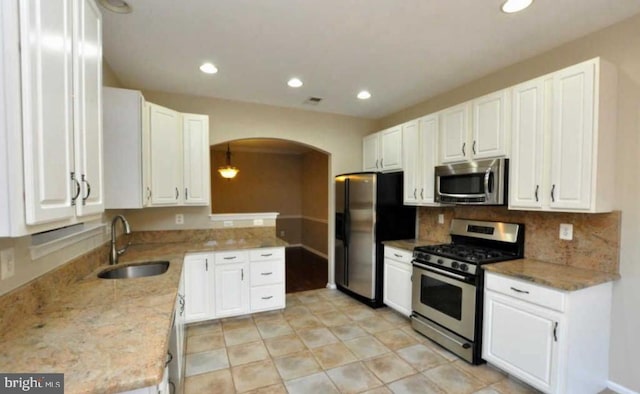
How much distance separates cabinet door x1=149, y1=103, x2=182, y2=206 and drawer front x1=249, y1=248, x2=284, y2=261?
3.35 feet

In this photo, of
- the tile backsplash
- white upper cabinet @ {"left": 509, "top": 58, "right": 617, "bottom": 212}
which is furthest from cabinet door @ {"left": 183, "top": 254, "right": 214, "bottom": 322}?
white upper cabinet @ {"left": 509, "top": 58, "right": 617, "bottom": 212}

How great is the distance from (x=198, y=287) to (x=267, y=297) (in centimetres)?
80

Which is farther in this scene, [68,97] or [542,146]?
[542,146]

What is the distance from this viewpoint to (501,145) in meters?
2.60

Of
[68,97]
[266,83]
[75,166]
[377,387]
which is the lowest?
[377,387]

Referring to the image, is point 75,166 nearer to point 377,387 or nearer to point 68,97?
point 68,97

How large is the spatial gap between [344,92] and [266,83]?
95cm

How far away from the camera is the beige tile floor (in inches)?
88.1

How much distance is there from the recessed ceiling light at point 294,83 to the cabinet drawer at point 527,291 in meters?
2.64

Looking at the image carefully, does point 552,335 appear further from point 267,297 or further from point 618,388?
Result: point 267,297

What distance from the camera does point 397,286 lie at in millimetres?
3473

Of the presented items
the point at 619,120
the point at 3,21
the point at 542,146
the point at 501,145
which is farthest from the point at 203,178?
the point at 619,120

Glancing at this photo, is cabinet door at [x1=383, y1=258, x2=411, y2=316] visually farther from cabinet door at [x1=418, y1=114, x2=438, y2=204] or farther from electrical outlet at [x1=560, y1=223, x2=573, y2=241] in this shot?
electrical outlet at [x1=560, y1=223, x2=573, y2=241]

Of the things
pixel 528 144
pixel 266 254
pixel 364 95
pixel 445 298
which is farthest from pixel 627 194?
pixel 266 254
